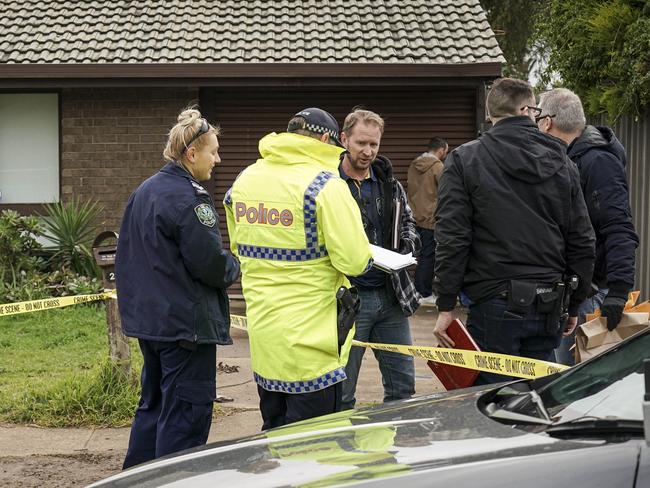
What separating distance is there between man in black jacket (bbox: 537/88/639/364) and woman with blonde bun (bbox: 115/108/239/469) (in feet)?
6.21

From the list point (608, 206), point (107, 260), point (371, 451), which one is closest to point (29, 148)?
point (107, 260)

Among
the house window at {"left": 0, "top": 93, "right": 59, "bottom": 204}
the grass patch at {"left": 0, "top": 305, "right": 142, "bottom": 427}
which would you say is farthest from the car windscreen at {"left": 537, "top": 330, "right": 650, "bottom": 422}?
the house window at {"left": 0, "top": 93, "right": 59, "bottom": 204}

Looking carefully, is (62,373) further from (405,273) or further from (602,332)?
(602,332)

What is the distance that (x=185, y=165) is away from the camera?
4926mm

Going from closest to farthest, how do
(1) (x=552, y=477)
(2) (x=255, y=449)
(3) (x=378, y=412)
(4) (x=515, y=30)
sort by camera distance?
(1) (x=552, y=477), (2) (x=255, y=449), (3) (x=378, y=412), (4) (x=515, y=30)

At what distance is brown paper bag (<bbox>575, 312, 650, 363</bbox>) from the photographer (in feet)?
17.1

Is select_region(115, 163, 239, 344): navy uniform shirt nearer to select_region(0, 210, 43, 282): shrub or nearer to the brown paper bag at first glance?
the brown paper bag

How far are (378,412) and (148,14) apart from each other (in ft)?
36.6

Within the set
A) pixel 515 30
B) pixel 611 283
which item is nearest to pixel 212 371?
pixel 611 283

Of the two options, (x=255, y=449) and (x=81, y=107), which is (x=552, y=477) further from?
(x=81, y=107)

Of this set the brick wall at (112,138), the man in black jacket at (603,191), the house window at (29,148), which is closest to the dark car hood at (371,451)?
the man in black jacket at (603,191)

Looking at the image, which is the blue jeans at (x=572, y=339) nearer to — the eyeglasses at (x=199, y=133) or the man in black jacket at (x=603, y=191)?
the man in black jacket at (x=603, y=191)

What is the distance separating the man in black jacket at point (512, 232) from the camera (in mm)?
4734

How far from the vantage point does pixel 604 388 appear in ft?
10.3
